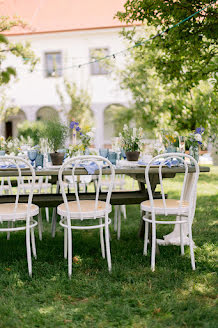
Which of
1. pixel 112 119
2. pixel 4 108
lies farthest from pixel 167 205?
pixel 112 119

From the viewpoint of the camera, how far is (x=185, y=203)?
11.5ft

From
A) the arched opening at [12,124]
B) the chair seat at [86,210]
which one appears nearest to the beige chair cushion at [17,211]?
the chair seat at [86,210]

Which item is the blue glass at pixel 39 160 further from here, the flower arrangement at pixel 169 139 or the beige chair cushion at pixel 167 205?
the flower arrangement at pixel 169 139

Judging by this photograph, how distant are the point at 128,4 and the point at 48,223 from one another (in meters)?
3.25

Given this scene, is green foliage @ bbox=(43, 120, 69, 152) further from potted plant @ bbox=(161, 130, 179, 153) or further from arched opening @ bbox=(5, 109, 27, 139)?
arched opening @ bbox=(5, 109, 27, 139)

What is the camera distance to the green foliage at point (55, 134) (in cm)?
380

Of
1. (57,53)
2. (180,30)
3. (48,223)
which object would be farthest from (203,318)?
(57,53)

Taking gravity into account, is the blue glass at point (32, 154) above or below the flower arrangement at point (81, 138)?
below

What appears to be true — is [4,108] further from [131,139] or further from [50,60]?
[131,139]

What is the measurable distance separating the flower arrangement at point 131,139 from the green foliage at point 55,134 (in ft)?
2.02

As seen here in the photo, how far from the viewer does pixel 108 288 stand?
9.46ft

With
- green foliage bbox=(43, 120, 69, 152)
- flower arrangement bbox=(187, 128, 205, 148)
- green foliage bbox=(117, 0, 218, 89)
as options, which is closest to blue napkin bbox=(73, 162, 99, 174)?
green foliage bbox=(43, 120, 69, 152)

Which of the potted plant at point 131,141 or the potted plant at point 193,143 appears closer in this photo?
the potted plant at point 193,143

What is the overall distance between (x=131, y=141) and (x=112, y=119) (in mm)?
12035
